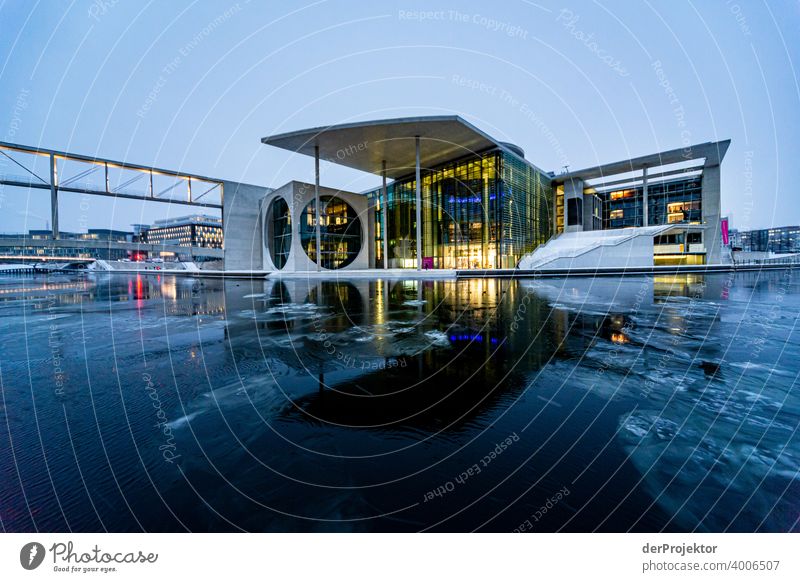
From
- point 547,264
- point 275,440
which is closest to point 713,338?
point 275,440

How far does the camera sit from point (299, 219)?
135ft

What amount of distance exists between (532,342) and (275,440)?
5933 millimetres

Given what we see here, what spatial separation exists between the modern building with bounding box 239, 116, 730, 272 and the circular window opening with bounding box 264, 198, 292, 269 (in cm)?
A: 15

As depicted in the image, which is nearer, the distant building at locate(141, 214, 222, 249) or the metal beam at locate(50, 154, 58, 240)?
the metal beam at locate(50, 154, 58, 240)

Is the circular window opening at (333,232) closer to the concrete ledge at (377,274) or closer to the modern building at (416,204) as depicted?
the modern building at (416,204)

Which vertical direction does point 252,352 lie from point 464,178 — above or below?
below

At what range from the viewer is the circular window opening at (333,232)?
41.6 m

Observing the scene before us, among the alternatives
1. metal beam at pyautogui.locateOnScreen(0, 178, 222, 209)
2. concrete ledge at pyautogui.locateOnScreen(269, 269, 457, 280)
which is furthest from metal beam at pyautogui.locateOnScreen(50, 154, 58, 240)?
concrete ledge at pyautogui.locateOnScreen(269, 269, 457, 280)

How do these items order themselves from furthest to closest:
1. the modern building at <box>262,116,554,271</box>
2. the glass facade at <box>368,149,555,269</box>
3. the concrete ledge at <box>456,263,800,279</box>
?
the glass facade at <box>368,149,555,269</box> → the modern building at <box>262,116,554,271</box> → the concrete ledge at <box>456,263,800,279</box>

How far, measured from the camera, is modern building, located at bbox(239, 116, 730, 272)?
34.8 m

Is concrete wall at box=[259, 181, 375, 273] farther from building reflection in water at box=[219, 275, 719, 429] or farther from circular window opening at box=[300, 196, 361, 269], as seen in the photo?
building reflection in water at box=[219, 275, 719, 429]

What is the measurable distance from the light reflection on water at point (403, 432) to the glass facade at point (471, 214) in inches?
1226

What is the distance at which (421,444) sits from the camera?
3.48 meters

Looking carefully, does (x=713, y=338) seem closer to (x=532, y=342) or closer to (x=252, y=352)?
(x=532, y=342)
